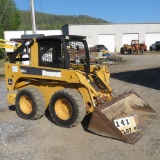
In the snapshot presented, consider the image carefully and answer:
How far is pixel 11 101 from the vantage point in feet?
26.0

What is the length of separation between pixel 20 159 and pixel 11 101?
318 cm

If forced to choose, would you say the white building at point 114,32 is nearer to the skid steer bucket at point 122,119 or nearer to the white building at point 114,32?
the white building at point 114,32

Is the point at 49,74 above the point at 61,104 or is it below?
above

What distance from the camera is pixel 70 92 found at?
638 cm

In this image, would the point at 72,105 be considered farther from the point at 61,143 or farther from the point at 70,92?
the point at 61,143

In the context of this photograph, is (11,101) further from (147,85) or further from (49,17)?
(49,17)

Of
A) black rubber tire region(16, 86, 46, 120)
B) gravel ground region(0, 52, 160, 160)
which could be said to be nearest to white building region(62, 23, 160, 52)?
black rubber tire region(16, 86, 46, 120)

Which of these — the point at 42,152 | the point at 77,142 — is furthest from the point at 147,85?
the point at 42,152

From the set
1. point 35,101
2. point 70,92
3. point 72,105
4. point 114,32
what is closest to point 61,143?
point 72,105

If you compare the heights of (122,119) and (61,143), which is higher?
(122,119)

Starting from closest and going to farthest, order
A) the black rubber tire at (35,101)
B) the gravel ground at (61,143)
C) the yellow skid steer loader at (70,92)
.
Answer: the gravel ground at (61,143), the yellow skid steer loader at (70,92), the black rubber tire at (35,101)

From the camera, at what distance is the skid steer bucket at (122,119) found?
5.65 metres

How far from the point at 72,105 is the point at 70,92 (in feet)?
1.02

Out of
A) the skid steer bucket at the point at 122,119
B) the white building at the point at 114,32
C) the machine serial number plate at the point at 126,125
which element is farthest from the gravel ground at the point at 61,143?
the white building at the point at 114,32
